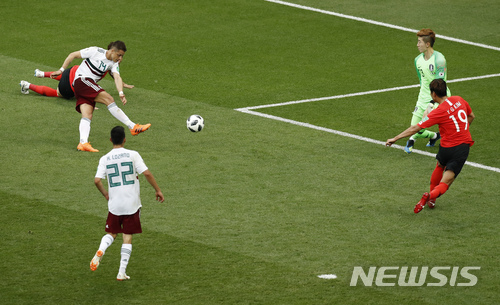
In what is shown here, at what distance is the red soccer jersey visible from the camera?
11.2 metres

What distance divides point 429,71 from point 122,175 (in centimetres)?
711

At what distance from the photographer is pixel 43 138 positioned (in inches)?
587

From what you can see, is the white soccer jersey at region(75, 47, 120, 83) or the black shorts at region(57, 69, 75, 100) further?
the black shorts at region(57, 69, 75, 100)

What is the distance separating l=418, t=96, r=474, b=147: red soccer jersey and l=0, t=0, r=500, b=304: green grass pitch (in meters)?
1.07

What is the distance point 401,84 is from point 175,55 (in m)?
6.07

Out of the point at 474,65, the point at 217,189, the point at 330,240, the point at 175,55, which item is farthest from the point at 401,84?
the point at 330,240

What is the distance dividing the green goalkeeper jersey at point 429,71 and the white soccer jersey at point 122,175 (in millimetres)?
6910

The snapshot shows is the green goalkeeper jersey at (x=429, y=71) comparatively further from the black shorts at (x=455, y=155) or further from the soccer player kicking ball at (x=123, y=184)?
the soccer player kicking ball at (x=123, y=184)

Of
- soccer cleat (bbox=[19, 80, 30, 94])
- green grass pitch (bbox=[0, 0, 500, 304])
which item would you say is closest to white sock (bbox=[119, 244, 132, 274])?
green grass pitch (bbox=[0, 0, 500, 304])

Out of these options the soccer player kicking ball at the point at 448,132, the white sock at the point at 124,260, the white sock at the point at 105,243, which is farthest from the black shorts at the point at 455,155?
the white sock at the point at 105,243

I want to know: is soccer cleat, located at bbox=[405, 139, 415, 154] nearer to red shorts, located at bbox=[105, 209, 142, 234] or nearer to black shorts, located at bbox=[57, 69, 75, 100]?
red shorts, located at bbox=[105, 209, 142, 234]

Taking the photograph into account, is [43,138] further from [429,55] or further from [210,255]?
[429,55]

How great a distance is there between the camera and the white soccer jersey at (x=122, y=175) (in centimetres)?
919

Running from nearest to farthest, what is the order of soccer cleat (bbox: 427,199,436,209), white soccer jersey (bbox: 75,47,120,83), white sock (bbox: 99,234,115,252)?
1. white sock (bbox: 99,234,115,252)
2. soccer cleat (bbox: 427,199,436,209)
3. white soccer jersey (bbox: 75,47,120,83)
